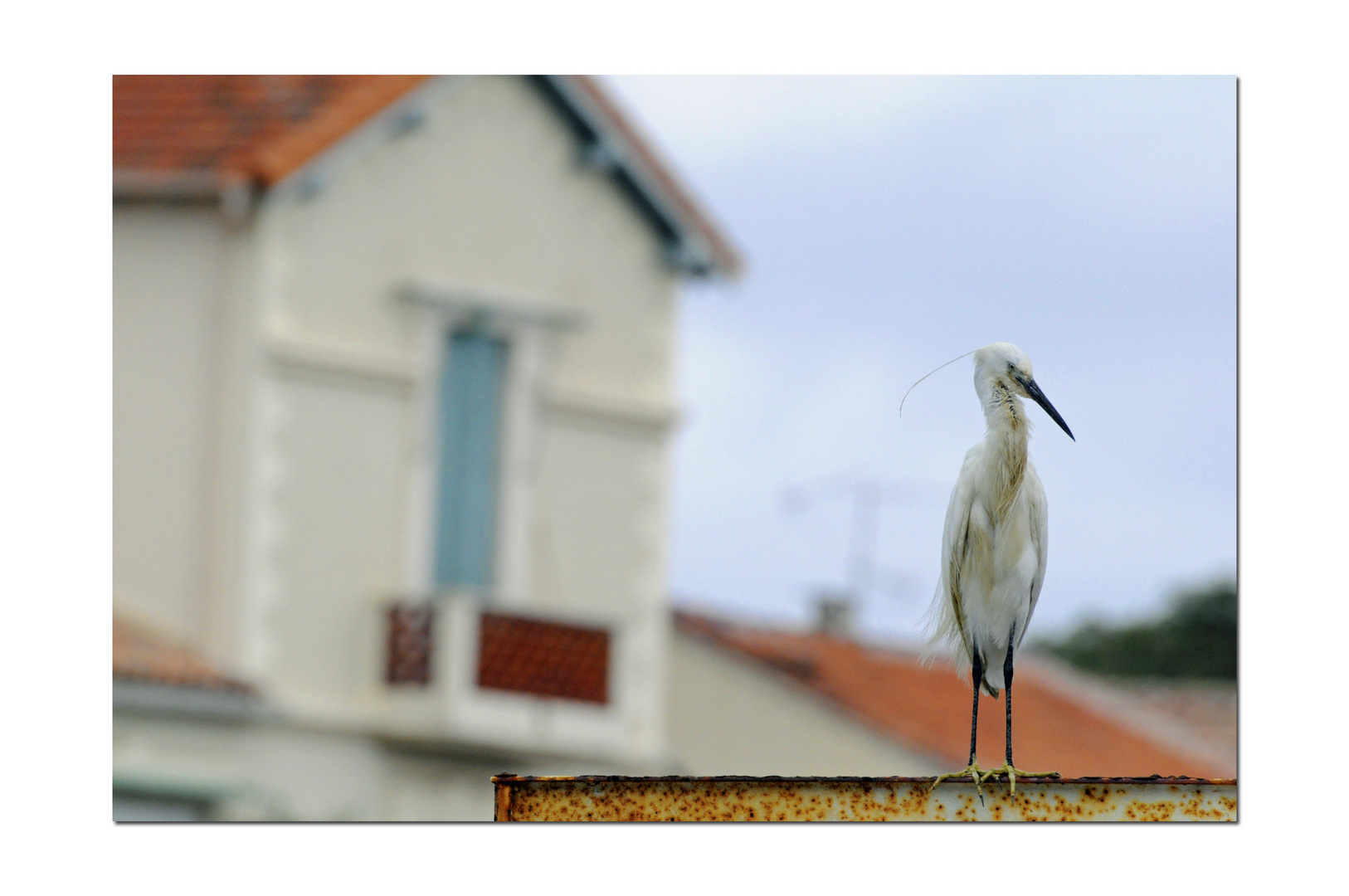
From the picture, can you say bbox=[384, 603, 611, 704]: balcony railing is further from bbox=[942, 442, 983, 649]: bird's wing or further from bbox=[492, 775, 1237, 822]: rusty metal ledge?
bbox=[492, 775, 1237, 822]: rusty metal ledge

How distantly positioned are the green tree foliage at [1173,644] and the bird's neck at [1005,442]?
2250cm

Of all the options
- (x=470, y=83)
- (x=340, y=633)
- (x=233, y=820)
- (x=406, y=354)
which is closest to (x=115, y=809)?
(x=233, y=820)

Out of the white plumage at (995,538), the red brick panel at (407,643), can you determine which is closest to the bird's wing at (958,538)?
the white plumage at (995,538)

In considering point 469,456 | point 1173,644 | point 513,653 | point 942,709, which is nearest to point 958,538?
point 513,653

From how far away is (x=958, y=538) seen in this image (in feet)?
14.0

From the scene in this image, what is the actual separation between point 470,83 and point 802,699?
13.6 feet

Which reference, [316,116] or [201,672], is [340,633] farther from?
[316,116]

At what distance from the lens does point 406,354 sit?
448 inches

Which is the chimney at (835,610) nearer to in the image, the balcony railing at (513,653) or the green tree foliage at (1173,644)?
the balcony railing at (513,653)

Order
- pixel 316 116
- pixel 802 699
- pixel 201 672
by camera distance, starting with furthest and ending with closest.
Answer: pixel 802 699 < pixel 316 116 < pixel 201 672

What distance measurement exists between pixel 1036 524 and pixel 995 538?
0.28 feet

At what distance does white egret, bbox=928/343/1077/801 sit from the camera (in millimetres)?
4148

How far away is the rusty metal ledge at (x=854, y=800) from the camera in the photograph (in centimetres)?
381

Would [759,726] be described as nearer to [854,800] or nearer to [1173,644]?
[854,800]
